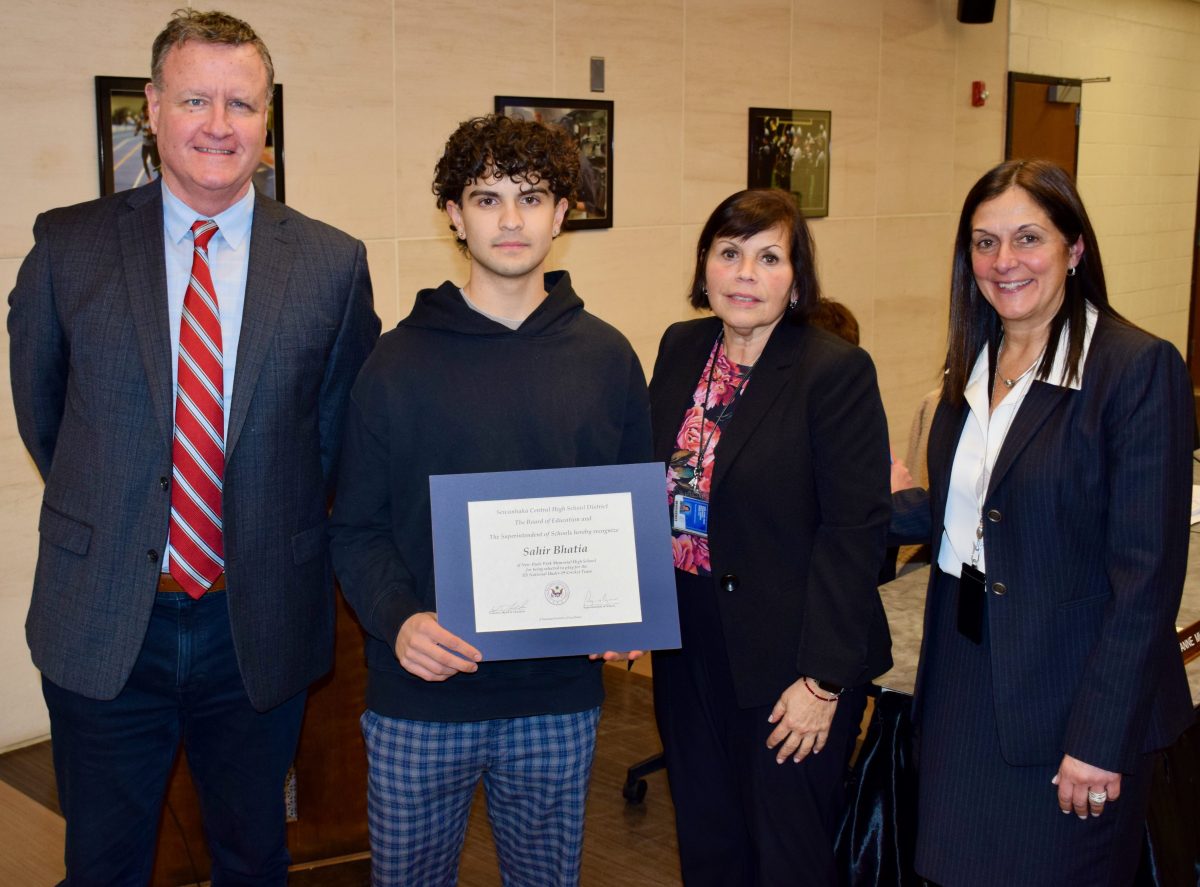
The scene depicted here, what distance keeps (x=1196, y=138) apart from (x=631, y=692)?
27.4 ft

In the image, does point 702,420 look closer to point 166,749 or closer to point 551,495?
point 551,495

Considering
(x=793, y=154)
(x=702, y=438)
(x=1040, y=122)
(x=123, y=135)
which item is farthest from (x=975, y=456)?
(x=1040, y=122)

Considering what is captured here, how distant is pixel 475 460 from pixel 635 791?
1894 millimetres

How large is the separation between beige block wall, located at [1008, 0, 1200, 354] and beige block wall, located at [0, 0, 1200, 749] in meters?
0.86

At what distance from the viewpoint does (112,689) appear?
2020 mm

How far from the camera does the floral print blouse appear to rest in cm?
229

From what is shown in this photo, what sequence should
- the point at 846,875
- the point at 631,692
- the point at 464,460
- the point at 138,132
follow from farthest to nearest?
the point at 631,692
the point at 138,132
the point at 846,875
the point at 464,460

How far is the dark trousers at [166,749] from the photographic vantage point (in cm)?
207

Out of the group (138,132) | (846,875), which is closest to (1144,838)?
(846,875)

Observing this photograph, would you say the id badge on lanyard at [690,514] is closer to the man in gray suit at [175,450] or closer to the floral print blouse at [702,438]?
the floral print blouse at [702,438]

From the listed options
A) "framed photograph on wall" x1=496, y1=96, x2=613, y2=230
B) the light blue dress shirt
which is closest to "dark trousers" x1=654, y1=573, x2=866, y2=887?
the light blue dress shirt

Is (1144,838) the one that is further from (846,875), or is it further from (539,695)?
(539,695)

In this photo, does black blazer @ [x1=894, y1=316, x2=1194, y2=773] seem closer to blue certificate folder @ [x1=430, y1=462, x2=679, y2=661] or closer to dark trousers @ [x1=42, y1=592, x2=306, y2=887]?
blue certificate folder @ [x1=430, y1=462, x2=679, y2=661]

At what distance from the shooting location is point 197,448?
2045 mm
